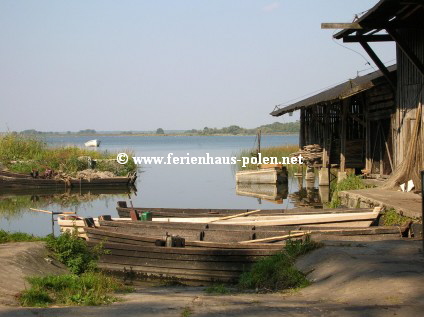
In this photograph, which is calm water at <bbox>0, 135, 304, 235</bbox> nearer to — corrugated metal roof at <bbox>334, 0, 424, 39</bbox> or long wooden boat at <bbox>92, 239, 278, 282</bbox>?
long wooden boat at <bbox>92, 239, 278, 282</bbox>

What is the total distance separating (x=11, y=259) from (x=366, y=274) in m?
5.71

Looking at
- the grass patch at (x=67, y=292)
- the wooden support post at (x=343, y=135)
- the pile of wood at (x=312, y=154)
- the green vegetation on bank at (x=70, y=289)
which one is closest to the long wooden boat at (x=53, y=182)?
the pile of wood at (x=312, y=154)

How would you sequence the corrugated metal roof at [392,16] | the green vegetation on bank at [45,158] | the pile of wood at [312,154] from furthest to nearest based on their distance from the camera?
the green vegetation on bank at [45,158] < the pile of wood at [312,154] < the corrugated metal roof at [392,16]

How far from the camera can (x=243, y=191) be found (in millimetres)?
36125

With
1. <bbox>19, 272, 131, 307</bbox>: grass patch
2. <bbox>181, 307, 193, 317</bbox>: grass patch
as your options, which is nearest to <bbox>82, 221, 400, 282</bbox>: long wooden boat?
<bbox>19, 272, 131, 307</bbox>: grass patch

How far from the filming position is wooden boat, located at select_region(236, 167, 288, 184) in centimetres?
3550

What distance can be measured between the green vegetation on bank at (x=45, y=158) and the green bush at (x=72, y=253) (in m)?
28.1

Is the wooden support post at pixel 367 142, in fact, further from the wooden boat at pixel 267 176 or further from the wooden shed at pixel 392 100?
the wooden boat at pixel 267 176

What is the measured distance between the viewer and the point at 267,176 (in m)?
35.8

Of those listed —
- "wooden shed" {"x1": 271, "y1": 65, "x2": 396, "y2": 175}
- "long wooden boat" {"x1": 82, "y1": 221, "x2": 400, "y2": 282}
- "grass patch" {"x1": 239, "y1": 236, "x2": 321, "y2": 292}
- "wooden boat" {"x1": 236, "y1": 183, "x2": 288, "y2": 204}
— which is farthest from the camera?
"wooden boat" {"x1": 236, "y1": 183, "x2": 288, "y2": 204}

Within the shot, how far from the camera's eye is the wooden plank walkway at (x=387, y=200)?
47.2 ft

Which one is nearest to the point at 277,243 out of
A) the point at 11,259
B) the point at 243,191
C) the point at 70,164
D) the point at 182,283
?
the point at 182,283

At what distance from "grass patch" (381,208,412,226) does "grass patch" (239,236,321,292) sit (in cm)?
374

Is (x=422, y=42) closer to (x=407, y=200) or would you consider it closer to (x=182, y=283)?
(x=407, y=200)
